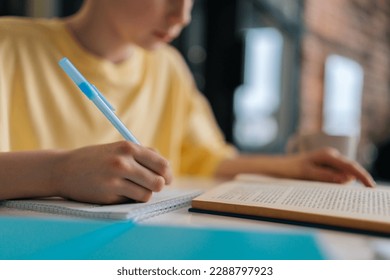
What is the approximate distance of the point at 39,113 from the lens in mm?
835

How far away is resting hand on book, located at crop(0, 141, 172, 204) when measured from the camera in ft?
1.60

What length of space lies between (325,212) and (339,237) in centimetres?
5

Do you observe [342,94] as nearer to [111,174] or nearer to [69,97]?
[69,97]

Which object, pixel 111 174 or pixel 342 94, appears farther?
pixel 342 94

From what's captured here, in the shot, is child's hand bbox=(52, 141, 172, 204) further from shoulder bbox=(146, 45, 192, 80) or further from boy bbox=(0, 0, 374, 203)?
shoulder bbox=(146, 45, 192, 80)

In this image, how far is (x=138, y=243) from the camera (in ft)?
1.24

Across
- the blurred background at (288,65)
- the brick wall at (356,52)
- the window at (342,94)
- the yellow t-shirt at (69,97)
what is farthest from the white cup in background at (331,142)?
the window at (342,94)

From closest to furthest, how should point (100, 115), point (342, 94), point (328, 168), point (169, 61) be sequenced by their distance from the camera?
point (328, 168), point (100, 115), point (169, 61), point (342, 94)

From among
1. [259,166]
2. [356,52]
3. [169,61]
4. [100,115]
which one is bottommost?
[259,166]

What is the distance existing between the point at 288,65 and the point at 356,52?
1.50 metres

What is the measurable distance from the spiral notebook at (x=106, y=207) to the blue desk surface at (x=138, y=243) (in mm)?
13

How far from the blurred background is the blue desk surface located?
934 mm

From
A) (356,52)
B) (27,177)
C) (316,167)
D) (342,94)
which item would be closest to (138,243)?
(27,177)
